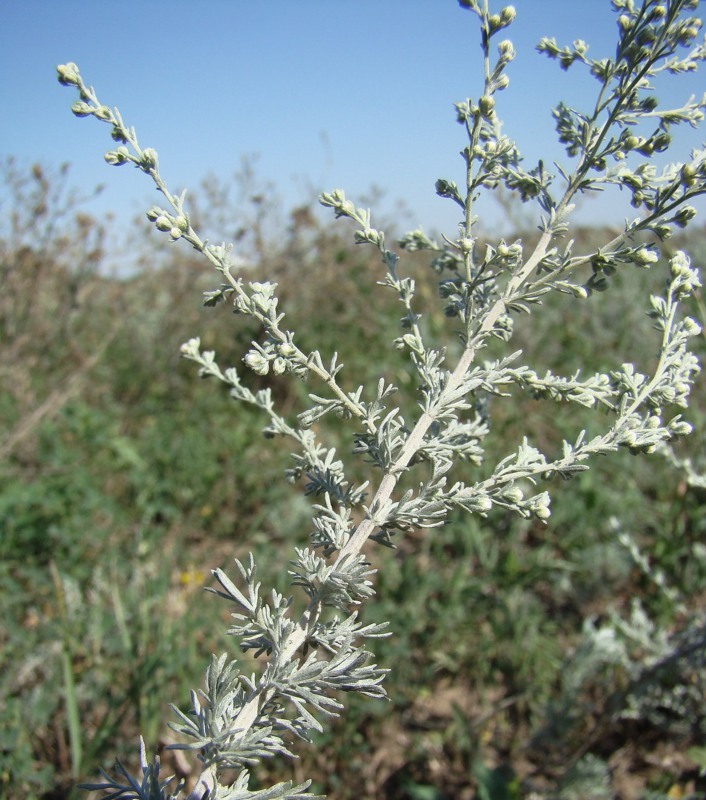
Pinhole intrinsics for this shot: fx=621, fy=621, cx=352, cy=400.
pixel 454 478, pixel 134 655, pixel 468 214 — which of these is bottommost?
pixel 134 655

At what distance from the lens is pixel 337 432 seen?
19.4ft

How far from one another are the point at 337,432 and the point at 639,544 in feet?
8.95

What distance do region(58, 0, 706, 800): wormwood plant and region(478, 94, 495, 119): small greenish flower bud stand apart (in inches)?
0.8

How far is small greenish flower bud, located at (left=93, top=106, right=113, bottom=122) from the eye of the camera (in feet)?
4.21

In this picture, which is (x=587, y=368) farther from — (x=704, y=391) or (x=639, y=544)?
(x=639, y=544)

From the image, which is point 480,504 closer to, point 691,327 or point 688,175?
point 691,327

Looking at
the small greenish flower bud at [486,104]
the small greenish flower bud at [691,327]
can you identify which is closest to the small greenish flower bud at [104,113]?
the small greenish flower bud at [486,104]

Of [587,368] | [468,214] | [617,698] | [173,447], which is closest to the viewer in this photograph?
[468,214]

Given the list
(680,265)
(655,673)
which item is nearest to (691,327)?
(680,265)

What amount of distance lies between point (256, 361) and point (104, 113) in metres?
0.60

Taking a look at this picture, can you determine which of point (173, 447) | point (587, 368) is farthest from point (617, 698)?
point (587, 368)

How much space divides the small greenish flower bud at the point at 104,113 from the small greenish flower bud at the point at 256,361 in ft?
1.87

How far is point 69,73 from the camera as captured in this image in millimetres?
1274

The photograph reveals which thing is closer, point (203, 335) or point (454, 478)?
point (454, 478)
